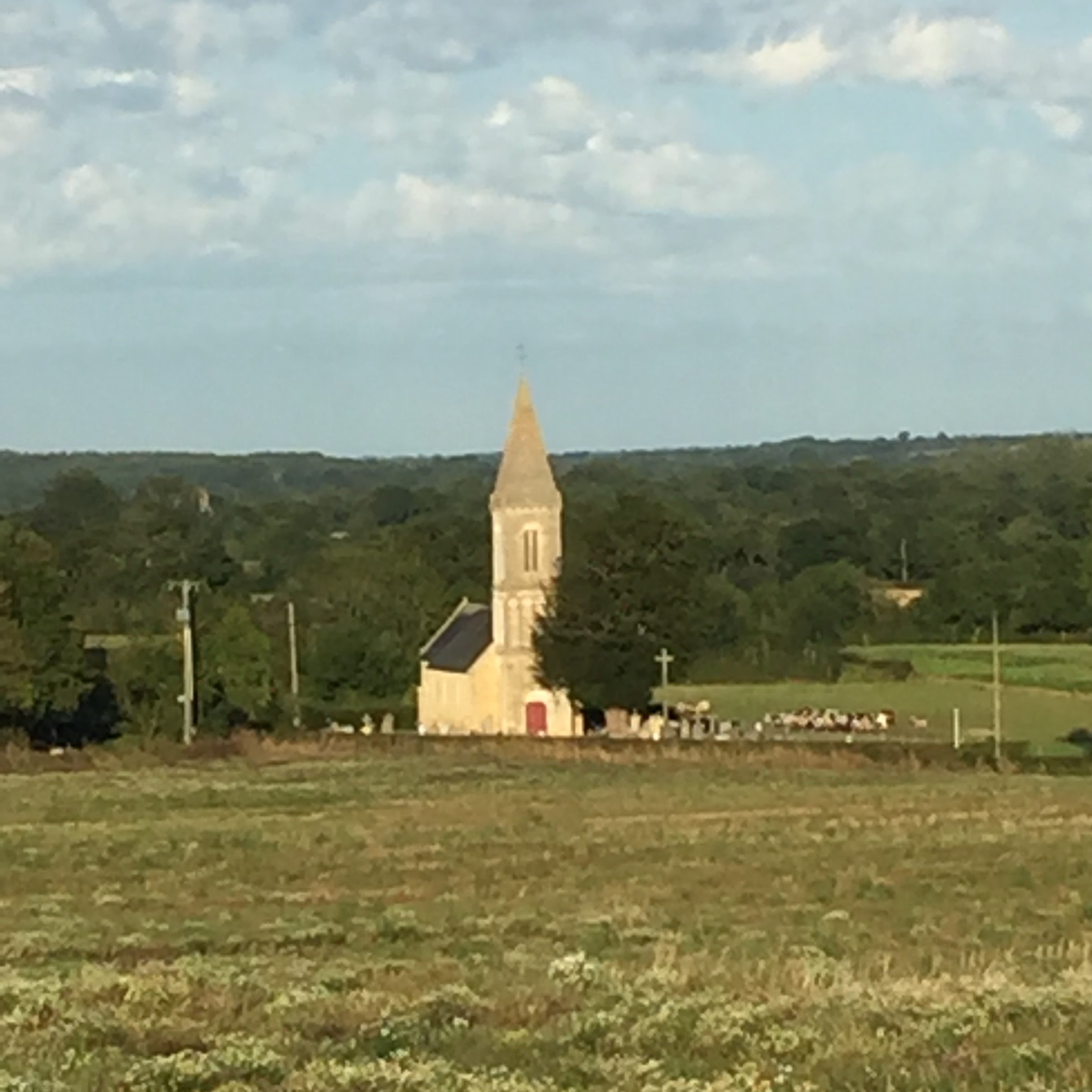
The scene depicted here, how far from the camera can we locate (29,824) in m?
39.9

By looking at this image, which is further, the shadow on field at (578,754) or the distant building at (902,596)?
the distant building at (902,596)

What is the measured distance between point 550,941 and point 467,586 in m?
93.0

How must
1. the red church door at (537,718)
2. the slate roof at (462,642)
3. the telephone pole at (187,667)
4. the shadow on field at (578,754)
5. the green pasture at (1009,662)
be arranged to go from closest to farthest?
the shadow on field at (578,754) → the telephone pole at (187,667) → the red church door at (537,718) → the slate roof at (462,642) → the green pasture at (1009,662)

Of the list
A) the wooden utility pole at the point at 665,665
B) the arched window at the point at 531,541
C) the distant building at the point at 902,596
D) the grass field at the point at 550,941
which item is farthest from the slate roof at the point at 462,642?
the distant building at the point at 902,596

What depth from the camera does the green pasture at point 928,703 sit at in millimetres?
77500

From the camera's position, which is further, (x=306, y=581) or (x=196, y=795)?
(x=306, y=581)

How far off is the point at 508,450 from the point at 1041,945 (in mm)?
62080

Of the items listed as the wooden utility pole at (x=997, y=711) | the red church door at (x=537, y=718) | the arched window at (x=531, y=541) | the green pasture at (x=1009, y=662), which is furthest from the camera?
the green pasture at (x=1009, y=662)

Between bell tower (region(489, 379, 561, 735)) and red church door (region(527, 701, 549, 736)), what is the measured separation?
43 millimetres

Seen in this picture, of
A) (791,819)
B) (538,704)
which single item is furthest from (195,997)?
(538,704)

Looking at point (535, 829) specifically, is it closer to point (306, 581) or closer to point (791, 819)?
point (791, 819)

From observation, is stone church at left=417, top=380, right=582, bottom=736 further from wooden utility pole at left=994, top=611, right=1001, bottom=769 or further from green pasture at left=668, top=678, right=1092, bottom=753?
wooden utility pole at left=994, top=611, right=1001, bottom=769

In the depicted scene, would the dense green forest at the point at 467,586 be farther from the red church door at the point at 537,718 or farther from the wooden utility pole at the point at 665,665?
the red church door at the point at 537,718

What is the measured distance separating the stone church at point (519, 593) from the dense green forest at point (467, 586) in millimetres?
1402
